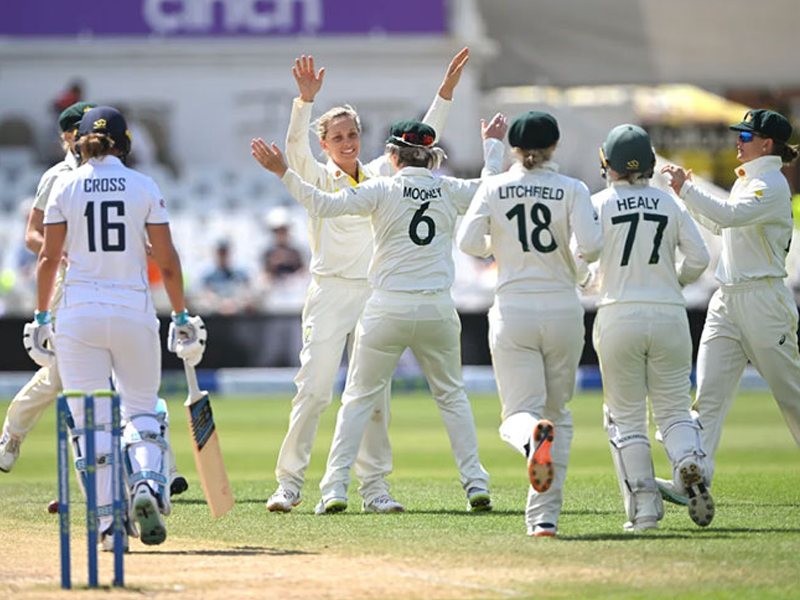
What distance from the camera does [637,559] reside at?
6.24m

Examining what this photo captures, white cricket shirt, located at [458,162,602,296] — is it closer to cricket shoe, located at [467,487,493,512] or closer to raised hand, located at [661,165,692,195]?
raised hand, located at [661,165,692,195]

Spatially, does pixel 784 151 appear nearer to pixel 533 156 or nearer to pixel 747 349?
pixel 747 349

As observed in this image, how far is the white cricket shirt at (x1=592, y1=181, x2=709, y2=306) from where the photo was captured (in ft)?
23.3

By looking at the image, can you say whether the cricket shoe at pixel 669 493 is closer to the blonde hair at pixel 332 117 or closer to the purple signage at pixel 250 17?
the blonde hair at pixel 332 117

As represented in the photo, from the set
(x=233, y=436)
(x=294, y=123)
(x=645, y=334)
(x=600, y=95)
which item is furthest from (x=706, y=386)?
(x=600, y=95)

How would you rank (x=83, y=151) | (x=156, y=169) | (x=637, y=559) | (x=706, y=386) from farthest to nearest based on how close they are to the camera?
(x=156, y=169) → (x=706, y=386) → (x=83, y=151) → (x=637, y=559)

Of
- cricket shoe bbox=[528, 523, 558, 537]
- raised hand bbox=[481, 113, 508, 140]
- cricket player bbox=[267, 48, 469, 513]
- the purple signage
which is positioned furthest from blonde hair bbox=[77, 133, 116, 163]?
the purple signage

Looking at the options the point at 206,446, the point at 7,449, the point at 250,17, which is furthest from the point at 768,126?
the point at 250,17

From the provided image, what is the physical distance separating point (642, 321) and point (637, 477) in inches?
26.1

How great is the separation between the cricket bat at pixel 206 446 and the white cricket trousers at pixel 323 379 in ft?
3.38

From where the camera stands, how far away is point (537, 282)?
274 inches

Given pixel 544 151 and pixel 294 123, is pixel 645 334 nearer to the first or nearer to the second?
pixel 544 151

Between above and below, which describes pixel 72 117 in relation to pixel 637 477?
above

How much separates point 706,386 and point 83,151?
315 centimetres
